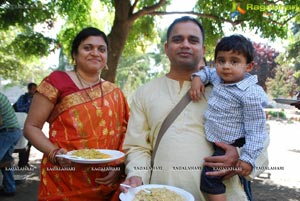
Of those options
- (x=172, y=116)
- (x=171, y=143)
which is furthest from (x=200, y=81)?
(x=171, y=143)

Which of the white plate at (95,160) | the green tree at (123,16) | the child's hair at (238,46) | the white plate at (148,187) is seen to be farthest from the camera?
the green tree at (123,16)

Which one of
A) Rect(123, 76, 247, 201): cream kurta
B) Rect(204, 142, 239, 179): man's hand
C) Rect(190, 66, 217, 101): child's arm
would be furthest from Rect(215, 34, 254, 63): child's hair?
Rect(204, 142, 239, 179): man's hand

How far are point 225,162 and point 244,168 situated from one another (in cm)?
12

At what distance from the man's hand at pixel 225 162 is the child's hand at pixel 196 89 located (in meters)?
0.33

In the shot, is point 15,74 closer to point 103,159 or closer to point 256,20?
point 256,20

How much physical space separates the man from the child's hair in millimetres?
207

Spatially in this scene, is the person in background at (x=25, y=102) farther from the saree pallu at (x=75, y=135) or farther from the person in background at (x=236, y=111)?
the person in background at (x=236, y=111)

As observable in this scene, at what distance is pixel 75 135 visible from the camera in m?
2.42

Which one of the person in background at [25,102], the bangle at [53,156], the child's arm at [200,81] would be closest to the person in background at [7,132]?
the person in background at [25,102]

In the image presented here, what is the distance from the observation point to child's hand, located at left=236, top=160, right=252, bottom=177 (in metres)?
1.87

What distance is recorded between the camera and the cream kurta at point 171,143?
2010 mm

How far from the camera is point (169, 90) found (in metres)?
2.18

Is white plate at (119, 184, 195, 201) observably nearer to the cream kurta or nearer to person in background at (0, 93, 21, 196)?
the cream kurta

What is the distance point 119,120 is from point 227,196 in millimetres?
1068
